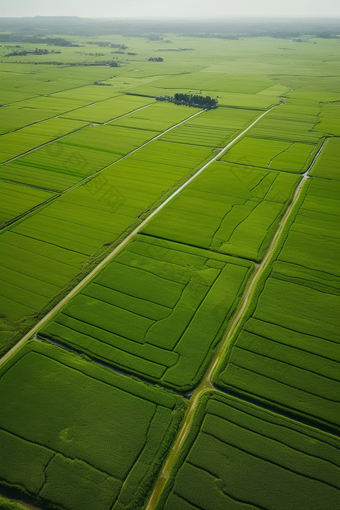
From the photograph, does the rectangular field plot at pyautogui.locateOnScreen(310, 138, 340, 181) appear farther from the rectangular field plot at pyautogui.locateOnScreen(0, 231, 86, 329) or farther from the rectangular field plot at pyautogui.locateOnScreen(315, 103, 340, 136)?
the rectangular field plot at pyautogui.locateOnScreen(0, 231, 86, 329)

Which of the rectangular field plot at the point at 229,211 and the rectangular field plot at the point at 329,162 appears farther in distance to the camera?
the rectangular field plot at the point at 329,162

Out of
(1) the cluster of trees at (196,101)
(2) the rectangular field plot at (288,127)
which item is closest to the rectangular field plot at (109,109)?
(1) the cluster of trees at (196,101)

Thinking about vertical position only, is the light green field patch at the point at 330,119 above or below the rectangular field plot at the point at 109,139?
above

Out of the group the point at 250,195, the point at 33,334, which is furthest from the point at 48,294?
the point at 250,195

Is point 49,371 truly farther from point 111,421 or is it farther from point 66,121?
point 66,121

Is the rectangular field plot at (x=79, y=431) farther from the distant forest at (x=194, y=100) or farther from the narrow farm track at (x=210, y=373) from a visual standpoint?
the distant forest at (x=194, y=100)

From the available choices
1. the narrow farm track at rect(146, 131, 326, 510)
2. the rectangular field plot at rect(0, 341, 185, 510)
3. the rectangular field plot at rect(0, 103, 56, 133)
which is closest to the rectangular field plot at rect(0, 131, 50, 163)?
the rectangular field plot at rect(0, 103, 56, 133)
